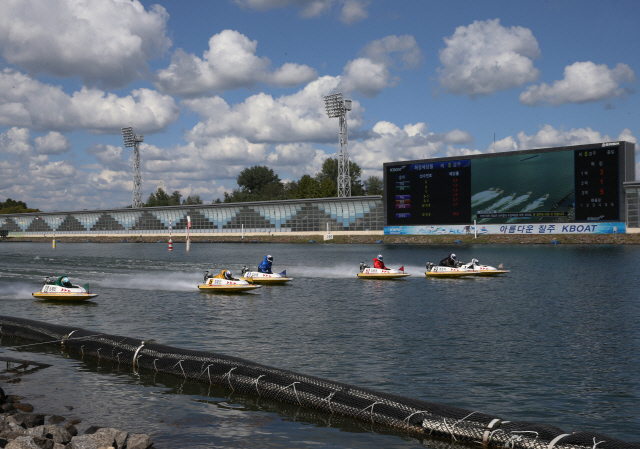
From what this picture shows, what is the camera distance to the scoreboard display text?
87938 mm

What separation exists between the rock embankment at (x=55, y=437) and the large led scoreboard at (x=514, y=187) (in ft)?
290

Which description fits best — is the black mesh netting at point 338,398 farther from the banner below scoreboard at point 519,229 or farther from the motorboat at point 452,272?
the banner below scoreboard at point 519,229

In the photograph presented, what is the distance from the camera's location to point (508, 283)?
149 feet

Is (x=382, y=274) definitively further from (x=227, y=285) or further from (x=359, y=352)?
(x=359, y=352)

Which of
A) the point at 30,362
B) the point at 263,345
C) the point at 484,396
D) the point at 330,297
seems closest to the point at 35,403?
the point at 30,362

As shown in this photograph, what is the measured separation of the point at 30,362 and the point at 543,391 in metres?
16.4

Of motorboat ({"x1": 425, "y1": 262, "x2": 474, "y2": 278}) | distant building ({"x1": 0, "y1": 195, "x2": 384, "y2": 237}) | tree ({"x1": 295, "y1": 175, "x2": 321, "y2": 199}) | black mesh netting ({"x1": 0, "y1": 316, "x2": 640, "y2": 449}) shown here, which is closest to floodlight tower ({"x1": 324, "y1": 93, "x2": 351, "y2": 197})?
distant building ({"x1": 0, "y1": 195, "x2": 384, "y2": 237})

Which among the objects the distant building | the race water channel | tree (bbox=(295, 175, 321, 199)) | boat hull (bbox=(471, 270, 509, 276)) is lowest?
the race water channel

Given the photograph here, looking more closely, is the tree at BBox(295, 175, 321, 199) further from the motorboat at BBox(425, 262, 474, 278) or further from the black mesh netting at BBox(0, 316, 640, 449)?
the black mesh netting at BBox(0, 316, 640, 449)

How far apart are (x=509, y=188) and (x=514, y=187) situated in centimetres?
80

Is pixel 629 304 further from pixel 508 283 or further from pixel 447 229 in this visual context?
pixel 447 229

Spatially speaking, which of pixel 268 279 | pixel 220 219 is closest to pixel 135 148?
pixel 220 219

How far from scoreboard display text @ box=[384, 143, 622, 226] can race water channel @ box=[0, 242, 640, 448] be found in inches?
1833

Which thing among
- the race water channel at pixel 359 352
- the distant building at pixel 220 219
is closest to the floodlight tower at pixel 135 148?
the distant building at pixel 220 219
